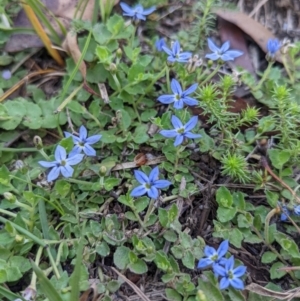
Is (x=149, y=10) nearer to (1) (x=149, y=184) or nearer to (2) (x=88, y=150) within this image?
(2) (x=88, y=150)

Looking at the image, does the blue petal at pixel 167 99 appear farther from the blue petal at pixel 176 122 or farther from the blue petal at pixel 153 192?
the blue petal at pixel 153 192

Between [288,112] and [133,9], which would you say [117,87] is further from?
[288,112]

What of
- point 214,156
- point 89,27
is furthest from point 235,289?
point 89,27

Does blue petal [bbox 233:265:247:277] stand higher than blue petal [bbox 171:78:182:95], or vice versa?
blue petal [bbox 171:78:182:95]

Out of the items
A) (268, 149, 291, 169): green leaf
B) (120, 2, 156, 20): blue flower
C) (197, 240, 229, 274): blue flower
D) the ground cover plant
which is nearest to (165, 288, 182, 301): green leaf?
the ground cover plant

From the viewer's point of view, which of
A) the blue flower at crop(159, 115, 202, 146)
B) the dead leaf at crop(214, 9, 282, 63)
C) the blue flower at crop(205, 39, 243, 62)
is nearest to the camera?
the blue flower at crop(159, 115, 202, 146)

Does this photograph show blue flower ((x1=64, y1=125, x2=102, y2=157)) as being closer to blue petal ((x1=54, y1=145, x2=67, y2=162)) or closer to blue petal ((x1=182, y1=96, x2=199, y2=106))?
blue petal ((x1=54, y1=145, x2=67, y2=162))

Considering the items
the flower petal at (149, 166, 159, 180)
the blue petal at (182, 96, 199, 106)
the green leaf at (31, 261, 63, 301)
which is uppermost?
the blue petal at (182, 96, 199, 106)

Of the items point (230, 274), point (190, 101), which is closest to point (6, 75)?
point (190, 101)

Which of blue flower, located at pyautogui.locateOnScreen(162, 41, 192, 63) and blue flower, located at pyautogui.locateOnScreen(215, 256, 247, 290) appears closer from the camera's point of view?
blue flower, located at pyautogui.locateOnScreen(215, 256, 247, 290)
